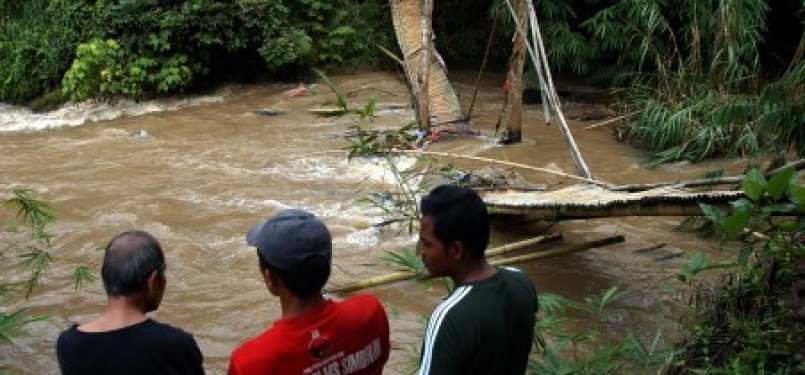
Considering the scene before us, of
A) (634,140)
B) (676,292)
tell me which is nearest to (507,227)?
(676,292)

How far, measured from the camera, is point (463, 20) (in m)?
14.2

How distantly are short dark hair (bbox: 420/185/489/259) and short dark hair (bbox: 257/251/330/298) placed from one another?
302 mm

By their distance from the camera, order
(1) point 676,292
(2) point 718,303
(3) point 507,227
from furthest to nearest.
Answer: (3) point 507,227 < (1) point 676,292 < (2) point 718,303

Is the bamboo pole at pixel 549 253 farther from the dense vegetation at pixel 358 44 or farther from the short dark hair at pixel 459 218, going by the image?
the dense vegetation at pixel 358 44

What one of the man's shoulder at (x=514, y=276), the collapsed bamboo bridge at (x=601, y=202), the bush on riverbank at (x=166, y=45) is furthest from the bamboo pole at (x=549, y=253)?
the bush on riverbank at (x=166, y=45)

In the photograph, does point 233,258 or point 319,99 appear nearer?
point 233,258

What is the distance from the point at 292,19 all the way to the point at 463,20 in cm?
294

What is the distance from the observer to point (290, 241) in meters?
1.96

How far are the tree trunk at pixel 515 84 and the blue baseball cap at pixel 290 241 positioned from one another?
5963 mm

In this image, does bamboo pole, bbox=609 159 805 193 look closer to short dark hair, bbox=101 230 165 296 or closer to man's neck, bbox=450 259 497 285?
man's neck, bbox=450 259 497 285

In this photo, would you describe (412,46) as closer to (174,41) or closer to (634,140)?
(634,140)

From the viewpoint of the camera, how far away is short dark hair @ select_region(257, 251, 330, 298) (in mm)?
1959

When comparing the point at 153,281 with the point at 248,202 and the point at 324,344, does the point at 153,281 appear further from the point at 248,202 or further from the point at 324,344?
the point at 248,202

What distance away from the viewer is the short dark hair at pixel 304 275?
1.96 m
